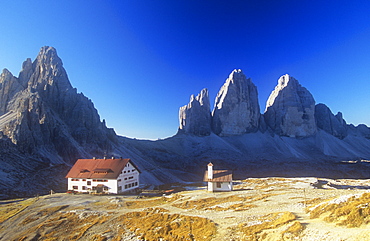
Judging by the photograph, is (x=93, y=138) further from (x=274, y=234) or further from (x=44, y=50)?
(x=274, y=234)

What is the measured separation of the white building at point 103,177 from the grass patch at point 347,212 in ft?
140

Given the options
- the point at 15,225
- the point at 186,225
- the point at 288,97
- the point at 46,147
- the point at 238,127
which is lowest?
the point at 15,225

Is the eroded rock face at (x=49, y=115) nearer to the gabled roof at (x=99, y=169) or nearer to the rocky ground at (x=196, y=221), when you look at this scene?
the gabled roof at (x=99, y=169)

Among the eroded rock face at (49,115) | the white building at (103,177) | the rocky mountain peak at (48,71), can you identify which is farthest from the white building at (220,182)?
the rocky mountain peak at (48,71)

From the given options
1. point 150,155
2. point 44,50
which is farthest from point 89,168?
point 44,50

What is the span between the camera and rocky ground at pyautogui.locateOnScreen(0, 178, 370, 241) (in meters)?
16.1

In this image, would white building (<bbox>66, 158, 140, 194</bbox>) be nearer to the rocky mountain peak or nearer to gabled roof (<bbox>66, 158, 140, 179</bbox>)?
gabled roof (<bbox>66, 158, 140, 179</bbox>)

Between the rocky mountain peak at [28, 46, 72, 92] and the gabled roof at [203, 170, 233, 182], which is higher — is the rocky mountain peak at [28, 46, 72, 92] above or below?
above

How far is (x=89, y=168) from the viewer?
55.8 metres

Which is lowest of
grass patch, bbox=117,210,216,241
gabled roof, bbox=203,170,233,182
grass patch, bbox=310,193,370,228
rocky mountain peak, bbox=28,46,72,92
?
grass patch, bbox=117,210,216,241

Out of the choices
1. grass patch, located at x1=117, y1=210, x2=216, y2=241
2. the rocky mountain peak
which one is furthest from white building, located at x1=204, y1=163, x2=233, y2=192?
the rocky mountain peak

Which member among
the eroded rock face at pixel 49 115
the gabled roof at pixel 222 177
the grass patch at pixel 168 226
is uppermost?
the eroded rock face at pixel 49 115

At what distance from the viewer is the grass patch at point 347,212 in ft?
49.9

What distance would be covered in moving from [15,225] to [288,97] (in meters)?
212
